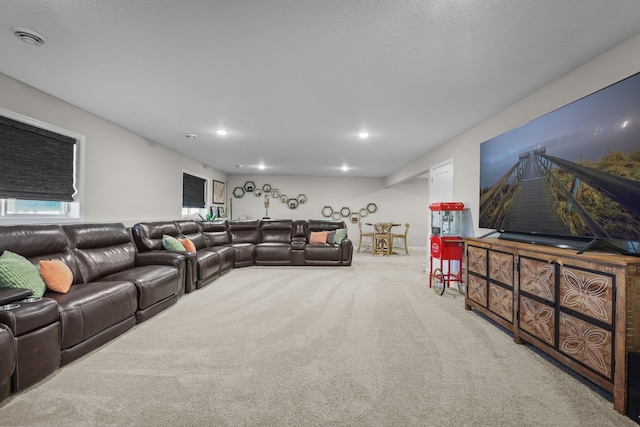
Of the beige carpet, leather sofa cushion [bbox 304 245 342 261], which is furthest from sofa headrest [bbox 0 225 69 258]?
leather sofa cushion [bbox 304 245 342 261]

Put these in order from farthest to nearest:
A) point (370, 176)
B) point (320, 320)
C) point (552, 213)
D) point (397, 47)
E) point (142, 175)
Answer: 1. point (370, 176)
2. point (142, 175)
3. point (320, 320)
4. point (552, 213)
5. point (397, 47)

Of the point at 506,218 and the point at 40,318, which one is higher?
A: the point at 506,218

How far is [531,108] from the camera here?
119 inches

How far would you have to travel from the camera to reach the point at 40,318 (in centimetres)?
187

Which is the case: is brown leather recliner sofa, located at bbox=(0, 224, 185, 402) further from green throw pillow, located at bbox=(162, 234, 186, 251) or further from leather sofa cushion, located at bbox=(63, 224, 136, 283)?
green throw pillow, located at bbox=(162, 234, 186, 251)

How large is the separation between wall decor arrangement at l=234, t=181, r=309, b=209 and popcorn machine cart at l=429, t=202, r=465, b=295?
5465mm

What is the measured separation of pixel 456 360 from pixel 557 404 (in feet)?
2.03

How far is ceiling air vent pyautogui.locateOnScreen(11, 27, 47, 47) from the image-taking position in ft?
6.67

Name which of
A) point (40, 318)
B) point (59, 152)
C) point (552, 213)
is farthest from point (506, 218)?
point (59, 152)

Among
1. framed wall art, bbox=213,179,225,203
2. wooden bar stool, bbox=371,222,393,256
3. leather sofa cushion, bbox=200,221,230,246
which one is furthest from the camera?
framed wall art, bbox=213,179,225,203

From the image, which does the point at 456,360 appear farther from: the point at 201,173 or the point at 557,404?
the point at 201,173

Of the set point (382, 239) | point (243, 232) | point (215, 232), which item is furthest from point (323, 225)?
point (215, 232)

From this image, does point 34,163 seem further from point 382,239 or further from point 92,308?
point 382,239

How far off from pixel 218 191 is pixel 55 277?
21.0 feet
